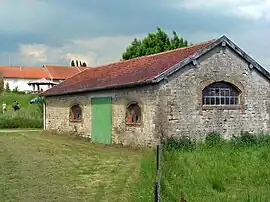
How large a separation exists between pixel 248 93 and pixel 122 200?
40.4 ft

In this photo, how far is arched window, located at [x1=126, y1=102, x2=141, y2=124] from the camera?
19.4m

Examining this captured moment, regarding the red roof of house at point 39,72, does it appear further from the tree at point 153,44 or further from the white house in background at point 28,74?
the tree at point 153,44

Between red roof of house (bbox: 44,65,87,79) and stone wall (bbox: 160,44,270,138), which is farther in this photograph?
red roof of house (bbox: 44,65,87,79)

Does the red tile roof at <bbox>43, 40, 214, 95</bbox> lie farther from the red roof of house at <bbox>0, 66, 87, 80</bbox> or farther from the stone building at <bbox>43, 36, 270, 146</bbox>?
the red roof of house at <bbox>0, 66, 87, 80</bbox>

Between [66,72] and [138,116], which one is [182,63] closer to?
[138,116]

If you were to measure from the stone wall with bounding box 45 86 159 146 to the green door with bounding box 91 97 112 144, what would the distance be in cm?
31

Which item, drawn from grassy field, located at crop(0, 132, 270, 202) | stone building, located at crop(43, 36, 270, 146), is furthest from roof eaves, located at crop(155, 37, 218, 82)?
grassy field, located at crop(0, 132, 270, 202)

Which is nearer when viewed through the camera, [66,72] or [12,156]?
[12,156]

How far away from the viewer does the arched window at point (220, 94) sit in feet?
63.1

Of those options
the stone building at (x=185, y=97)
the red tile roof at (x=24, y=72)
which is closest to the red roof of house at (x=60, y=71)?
the red tile roof at (x=24, y=72)

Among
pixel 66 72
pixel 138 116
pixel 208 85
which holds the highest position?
pixel 66 72

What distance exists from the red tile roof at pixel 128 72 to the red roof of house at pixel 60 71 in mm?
40567

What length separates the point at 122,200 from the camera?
31.7 feet

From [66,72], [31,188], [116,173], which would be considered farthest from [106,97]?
[66,72]
